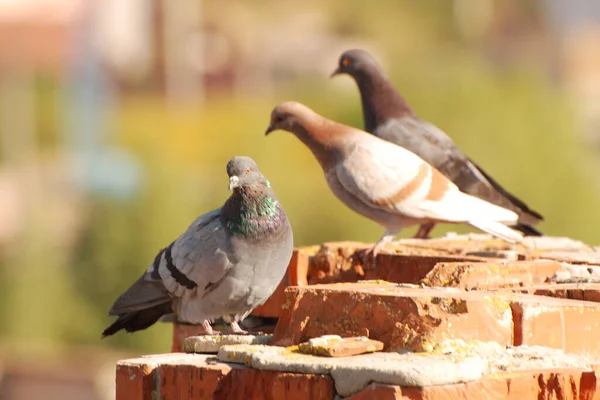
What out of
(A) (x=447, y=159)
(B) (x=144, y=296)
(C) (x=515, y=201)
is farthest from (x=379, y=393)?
(A) (x=447, y=159)

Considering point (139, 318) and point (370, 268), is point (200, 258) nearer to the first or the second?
point (139, 318)

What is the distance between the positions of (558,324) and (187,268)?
2150mm

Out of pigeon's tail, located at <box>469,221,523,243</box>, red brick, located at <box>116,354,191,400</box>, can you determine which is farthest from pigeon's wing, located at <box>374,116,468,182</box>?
red brick, located at <box>116,354,191,400</box>

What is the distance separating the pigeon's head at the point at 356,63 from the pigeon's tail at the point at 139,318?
3.31 m

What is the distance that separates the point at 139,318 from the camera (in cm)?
741

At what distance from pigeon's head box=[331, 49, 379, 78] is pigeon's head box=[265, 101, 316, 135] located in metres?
1.20

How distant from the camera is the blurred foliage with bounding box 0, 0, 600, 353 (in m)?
→ 35.2

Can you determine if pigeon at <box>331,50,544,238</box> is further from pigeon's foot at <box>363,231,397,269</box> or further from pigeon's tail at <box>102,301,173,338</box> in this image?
pigeon's tail at <box>102,301,173,338</box>

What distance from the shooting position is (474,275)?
5965 millimetres

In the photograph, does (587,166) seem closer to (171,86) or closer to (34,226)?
(34,226)

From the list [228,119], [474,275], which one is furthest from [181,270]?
[228,119]

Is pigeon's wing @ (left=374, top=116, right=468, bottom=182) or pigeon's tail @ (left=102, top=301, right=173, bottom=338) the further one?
pigeon's wing @ (left=374, top=116, right=468, bottom=182)

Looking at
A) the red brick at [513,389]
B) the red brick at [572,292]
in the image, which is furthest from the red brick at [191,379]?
the red brick at [572,292]

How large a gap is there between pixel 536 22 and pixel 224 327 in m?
96.6
